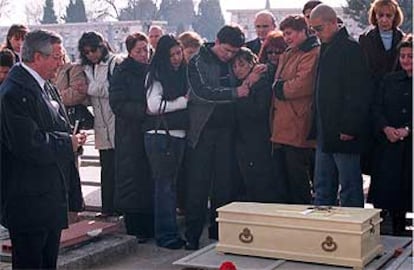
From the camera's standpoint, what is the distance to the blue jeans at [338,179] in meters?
5.29

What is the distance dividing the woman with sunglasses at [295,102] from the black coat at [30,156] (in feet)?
6.90

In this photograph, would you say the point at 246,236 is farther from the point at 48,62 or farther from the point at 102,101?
the point at 102,101

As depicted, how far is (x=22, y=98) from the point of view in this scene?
3.57 metres

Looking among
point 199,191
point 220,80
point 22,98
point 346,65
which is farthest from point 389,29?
point 22,98

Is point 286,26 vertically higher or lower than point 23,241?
higher

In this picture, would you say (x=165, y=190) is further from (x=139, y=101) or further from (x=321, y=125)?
(x=321, y=125)

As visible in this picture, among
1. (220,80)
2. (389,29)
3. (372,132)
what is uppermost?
(389,29)

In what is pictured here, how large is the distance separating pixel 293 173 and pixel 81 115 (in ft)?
5.66

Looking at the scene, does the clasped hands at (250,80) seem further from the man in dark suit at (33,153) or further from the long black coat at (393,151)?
the man in dark suit at (33,153)

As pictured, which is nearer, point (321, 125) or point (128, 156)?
point (321, 125)

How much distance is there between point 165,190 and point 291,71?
123cm

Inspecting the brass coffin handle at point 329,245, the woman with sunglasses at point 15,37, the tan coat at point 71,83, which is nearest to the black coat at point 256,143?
the brass coffin handle at point 329,245

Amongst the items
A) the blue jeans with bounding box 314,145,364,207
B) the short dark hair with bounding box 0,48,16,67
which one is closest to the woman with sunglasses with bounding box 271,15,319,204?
the blue jeans with bounding box 314,145,364,207

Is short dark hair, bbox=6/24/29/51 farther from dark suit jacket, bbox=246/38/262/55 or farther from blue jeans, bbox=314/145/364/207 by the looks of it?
blue jeans, bbox=314/145/364/207
